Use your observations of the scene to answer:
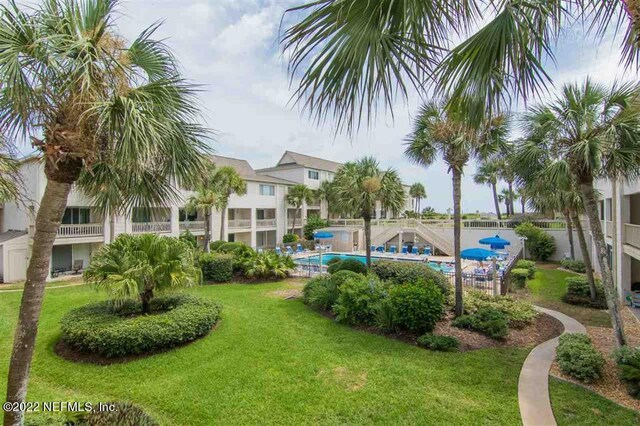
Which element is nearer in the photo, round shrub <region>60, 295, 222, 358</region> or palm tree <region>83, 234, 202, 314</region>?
round shrub <region>60, 295, 222, 358</region>

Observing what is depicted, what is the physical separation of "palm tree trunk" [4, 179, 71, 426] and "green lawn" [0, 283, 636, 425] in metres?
2.31

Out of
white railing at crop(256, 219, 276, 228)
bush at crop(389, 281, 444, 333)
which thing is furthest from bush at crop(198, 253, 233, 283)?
white railing at crop(256, 219, 276, 228)

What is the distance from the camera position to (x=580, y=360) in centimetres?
669

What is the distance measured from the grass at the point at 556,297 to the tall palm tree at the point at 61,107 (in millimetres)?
14411

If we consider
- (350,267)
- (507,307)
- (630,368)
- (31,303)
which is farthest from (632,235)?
(31,303)

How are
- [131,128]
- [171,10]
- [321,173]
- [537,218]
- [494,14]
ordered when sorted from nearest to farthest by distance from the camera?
[494,14], [131,128], [171,10], [537,218], [321,173]

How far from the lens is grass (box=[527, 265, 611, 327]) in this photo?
444 inches

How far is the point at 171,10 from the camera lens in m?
4.33

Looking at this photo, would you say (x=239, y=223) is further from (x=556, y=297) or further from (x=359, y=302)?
(x=556, y=297)

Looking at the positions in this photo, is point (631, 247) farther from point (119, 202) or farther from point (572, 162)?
point (119, 202)

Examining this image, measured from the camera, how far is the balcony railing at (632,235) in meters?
11.9

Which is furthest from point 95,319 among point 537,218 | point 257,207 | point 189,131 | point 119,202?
point 537,218

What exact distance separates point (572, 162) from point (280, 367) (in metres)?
8.76

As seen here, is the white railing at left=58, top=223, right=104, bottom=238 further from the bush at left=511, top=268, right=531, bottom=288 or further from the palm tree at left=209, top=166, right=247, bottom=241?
the bush at left=511, top=268, right=531, bottom=288
